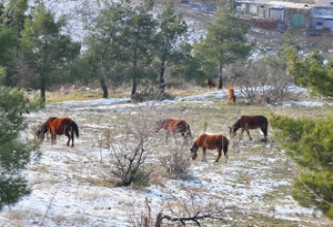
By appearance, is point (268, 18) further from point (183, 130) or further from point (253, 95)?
point (183, 130)

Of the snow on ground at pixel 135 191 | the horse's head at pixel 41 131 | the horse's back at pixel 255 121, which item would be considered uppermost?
the horse's back at pixel 255 121

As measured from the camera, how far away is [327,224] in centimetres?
1175

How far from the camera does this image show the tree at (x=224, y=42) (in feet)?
123

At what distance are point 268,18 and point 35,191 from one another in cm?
5732

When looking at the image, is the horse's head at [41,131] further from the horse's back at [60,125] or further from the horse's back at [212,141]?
the horse's back at [212,141]

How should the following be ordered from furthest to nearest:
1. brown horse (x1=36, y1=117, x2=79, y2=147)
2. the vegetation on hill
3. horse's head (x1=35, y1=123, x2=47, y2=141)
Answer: the vegetation on hill
horse's head (x1=35, y1=123, x2=47, y2=141)
brown horse (x1=36, y1=117, x2=79, y2=147)

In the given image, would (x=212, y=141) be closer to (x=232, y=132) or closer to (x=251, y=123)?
(x=232, y=132)

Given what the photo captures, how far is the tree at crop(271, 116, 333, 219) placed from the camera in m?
10.0

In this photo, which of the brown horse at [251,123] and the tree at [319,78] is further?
the brown horse at [251,123]

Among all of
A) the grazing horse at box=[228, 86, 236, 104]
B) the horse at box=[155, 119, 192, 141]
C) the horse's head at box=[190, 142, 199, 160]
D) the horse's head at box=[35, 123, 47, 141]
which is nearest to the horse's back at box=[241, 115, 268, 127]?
the horse at box=[155, 119, 192, 141]

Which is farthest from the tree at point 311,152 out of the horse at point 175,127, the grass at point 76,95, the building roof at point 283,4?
the building roof at point 283,4

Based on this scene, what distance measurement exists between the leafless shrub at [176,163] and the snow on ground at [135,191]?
8.7 inches

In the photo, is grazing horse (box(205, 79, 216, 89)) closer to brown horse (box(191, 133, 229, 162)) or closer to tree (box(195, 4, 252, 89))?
tree (box(195, 4, 252, 89))

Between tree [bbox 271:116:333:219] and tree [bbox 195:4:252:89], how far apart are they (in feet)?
86.2
